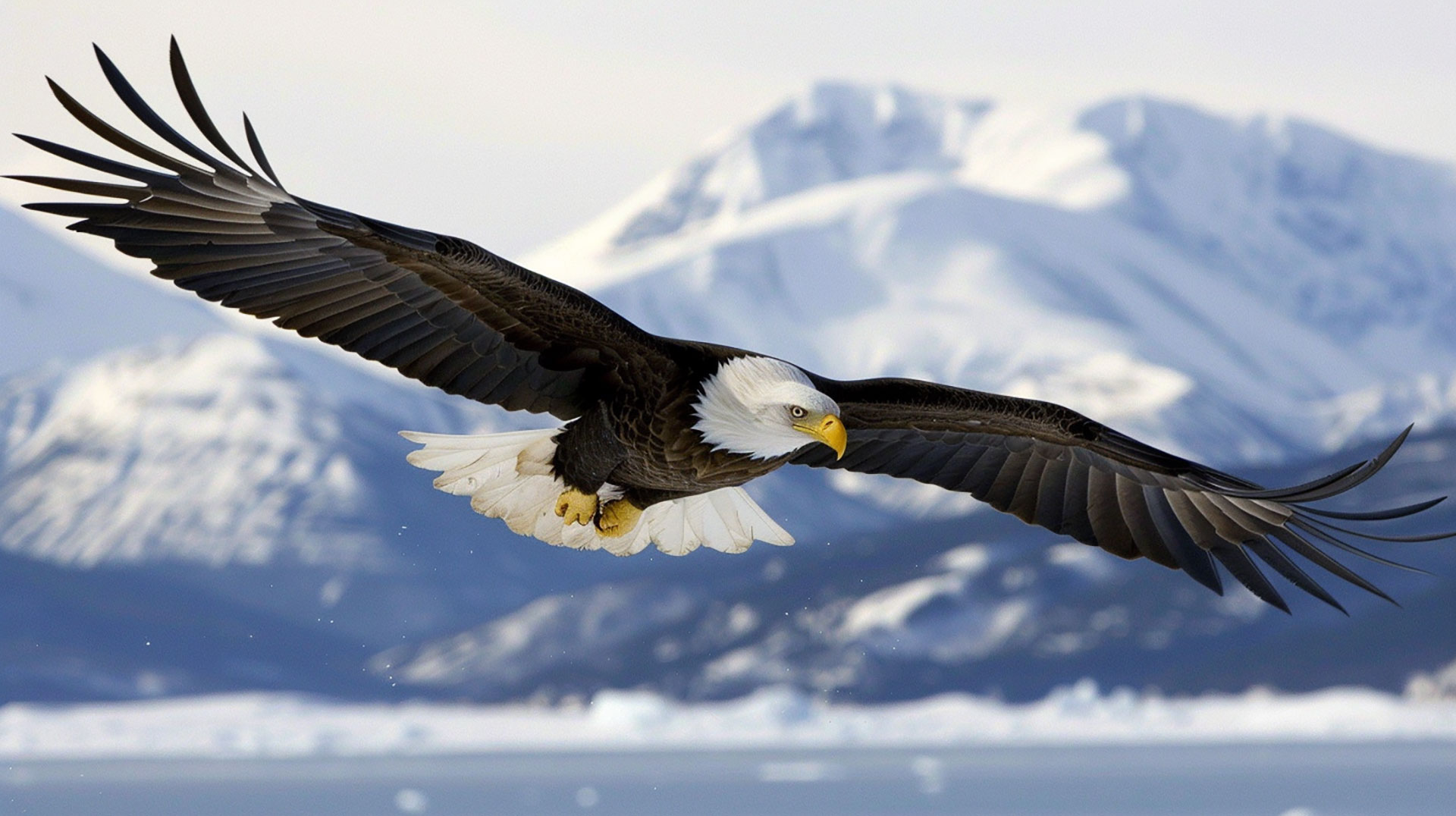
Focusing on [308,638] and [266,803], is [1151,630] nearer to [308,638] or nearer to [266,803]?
[308,638]

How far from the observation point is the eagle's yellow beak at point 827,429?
5547 millimetres

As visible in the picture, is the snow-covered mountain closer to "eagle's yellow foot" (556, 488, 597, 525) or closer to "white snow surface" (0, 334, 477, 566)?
"white snow surface" (0, 334, 477, 566)

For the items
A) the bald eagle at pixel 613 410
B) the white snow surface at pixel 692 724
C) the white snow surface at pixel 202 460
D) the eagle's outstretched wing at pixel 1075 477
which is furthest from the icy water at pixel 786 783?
the white snow surface at pixel 202 460

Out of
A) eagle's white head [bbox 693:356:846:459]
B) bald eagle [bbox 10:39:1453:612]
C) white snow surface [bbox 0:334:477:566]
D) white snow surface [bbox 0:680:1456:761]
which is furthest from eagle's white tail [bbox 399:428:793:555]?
white snow surface [bbox 0:334:477:566]

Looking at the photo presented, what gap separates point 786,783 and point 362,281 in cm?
5955

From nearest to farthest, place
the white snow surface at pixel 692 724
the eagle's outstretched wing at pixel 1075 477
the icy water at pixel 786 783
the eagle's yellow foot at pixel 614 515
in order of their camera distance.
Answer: the eagle's outstretched wing at pixel 1075 477 < the eagle's yellow foot at pixel 614 515 < the icy water at pixel 786 783 < the white snow surface at pixel 692 724

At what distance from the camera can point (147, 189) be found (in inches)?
217

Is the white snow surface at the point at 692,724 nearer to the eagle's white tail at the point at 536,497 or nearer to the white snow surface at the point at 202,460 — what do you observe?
the white snow surface at the point at 202,460

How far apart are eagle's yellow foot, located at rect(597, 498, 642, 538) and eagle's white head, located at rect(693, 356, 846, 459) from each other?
71 cm

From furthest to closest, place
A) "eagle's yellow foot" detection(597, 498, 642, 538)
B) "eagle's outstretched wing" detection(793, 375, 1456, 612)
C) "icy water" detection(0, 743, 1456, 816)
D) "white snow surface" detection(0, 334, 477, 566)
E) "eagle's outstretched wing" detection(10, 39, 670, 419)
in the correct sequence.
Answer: "white snow surface" detection(0, 334, 477, 566)
"icy water" detection(0, 743, 1456, 816)
"eagle's yellow foot" detection(597, 498, 642, 538)
"eagle's outstretched wing" detection(793, 375, 1456, 612)
"eagle's outstretched wing" detection(10, 39, 670, 419)

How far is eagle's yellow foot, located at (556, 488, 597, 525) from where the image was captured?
635 cm

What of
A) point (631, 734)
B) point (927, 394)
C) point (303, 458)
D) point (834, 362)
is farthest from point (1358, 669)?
point (834, 362)

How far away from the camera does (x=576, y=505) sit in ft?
20.8

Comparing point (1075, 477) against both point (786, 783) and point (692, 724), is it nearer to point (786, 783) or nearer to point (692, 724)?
point (786, 783)
